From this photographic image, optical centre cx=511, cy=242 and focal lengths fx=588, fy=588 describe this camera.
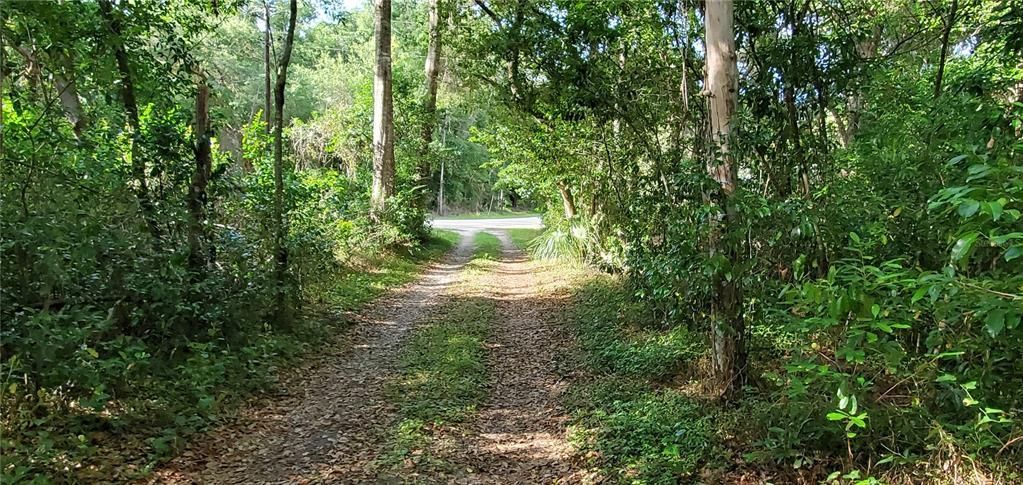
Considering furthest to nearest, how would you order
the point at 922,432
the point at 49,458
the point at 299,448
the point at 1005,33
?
the point at 299,448, the point at 1005,33, the point at 49,458, the point at 922,432

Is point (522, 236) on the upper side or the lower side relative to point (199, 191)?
lower

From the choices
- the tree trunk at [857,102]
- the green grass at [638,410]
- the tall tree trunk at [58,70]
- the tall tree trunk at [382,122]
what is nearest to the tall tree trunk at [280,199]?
the tall tree trunk at [58,70]

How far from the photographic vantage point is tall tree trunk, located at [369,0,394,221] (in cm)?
1514

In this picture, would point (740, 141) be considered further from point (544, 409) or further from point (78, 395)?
point (78, 395)

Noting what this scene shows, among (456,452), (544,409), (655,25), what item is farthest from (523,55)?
(456,452)

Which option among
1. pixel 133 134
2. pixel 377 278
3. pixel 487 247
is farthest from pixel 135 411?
pixel 487 247

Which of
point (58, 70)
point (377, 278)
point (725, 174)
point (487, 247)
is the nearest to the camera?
point (725, 174)

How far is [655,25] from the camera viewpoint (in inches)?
281

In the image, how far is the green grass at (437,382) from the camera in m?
4.89

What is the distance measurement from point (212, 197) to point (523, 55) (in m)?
4.78

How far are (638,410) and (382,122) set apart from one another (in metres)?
12.4

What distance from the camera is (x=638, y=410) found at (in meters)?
5.11

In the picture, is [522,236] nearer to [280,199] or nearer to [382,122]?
[382,122]

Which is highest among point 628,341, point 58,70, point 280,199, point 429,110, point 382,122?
point 429,110
